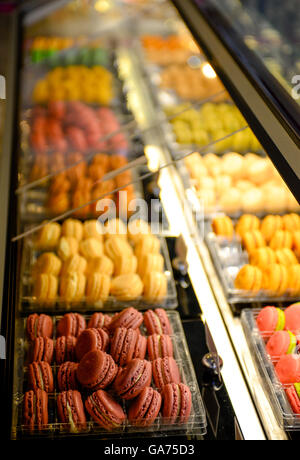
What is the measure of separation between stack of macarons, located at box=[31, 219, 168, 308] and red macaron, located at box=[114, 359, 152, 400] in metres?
0.45

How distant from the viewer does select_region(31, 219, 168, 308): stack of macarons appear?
184 cm

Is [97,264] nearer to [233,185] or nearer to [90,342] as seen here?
[90,342]

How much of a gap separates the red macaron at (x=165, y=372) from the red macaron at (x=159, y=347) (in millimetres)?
37

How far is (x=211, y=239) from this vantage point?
2164 mm

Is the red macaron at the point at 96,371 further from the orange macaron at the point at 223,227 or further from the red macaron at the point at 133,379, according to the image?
the orange macaron at the point at 223,227

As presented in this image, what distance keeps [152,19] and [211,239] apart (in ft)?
8.85

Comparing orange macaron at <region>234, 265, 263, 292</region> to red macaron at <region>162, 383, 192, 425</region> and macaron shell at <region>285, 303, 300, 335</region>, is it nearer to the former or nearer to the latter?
macaron shell at <region>285, 303, 300, 335</region>

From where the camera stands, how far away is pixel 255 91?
1491 mm

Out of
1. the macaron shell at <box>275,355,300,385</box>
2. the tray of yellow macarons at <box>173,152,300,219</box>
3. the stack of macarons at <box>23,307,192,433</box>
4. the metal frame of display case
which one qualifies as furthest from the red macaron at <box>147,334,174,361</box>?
the tray of yellow macarons at <box>173,152,300,219</box>

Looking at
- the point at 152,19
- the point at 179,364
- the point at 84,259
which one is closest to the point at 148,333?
the point at 179,364

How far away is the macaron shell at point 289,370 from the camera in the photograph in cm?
152

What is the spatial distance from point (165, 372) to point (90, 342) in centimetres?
23

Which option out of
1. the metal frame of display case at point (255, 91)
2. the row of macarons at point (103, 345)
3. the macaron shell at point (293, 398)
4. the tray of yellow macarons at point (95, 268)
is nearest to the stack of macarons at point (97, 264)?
the tray of yellow macarons at point (95, 268)

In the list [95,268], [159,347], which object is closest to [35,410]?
[159,347]
